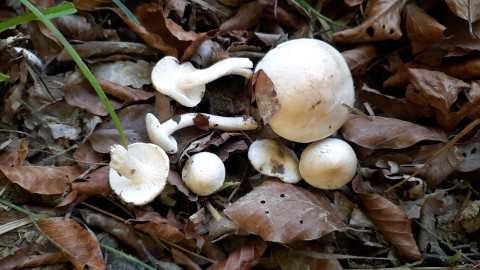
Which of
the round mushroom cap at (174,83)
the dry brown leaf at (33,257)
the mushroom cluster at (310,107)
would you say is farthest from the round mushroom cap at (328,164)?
the dry brown leaf at (33,257)

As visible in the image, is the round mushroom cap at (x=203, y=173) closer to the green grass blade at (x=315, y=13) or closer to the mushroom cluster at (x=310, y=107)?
the mushroom cluster at (x=310, y=107)

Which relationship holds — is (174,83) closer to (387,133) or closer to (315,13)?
(315,13)

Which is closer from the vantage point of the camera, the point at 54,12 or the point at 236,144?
the point at 54,12

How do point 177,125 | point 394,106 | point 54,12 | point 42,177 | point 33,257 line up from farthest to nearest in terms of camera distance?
point 394,106 → point 177,125 → point 42,177 → point 33,257 → point 54,12

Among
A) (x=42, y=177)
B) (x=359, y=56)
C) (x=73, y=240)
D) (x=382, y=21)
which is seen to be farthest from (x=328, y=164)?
(x=42, y=177)

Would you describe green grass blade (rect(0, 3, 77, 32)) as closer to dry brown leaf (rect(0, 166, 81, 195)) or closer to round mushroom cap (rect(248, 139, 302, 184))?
dry brown leaf (rect(0, 166, 81, 195))

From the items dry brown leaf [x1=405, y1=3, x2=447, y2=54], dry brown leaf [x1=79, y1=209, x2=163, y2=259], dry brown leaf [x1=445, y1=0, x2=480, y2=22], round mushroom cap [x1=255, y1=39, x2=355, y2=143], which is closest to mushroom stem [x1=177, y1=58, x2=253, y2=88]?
round mushroom cap [x1=255, y1=39, x2=355, y2=143]

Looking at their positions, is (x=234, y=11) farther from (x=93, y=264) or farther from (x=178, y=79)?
(x=93, y=264)
